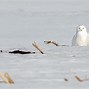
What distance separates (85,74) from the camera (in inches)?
211

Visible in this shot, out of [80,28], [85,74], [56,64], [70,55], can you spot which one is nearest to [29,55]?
[70,55]

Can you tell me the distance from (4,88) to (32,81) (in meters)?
0.43

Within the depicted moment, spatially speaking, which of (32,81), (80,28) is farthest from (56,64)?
(80,28)

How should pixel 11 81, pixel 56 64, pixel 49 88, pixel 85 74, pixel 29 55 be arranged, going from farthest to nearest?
pixel 29 55 < pixel 56 64 < pixel 85 74 < pixel 11 81 < pixel 49 88

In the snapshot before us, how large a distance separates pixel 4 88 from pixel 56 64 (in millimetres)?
1710

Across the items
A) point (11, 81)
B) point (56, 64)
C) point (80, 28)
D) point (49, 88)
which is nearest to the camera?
point (49, 88)

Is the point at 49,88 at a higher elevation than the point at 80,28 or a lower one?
higher

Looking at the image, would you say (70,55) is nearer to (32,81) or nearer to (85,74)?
(85,74)

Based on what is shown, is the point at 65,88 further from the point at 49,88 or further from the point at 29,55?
the point at 29,55

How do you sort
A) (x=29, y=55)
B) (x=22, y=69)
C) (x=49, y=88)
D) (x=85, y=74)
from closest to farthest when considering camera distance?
1. (x=49, y=88)
2. (x=85, y=74)
3. (x=22, y=69)
4. (x=29, y=55)

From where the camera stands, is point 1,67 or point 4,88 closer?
point 4,88

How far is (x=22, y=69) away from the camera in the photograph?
5.73 metres

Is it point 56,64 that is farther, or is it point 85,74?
point 56,64

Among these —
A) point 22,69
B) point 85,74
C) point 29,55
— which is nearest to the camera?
point 85,74
